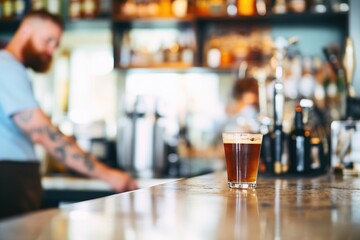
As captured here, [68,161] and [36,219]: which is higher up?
[36,219]

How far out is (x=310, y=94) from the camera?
3820mm

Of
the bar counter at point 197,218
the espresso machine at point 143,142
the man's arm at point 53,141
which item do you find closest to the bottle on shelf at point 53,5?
the espresso machine at point 143,142

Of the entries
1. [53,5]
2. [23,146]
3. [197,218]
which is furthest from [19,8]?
[197,218]

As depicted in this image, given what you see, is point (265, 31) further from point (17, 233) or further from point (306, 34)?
point (17, 233)

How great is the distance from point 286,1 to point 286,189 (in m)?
2.84

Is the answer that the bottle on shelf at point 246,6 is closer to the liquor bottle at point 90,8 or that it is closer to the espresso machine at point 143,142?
the espresso machine at point 143,142

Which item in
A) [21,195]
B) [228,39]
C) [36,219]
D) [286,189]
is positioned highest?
[228,39]

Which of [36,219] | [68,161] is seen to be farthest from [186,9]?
[36,219]

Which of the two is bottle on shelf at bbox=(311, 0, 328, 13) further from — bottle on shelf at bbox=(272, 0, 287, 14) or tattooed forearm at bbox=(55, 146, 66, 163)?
tattooed forearm at bbox=(55, 146, 66, 163)

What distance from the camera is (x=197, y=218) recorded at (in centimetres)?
73

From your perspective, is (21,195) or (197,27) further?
(197,27)

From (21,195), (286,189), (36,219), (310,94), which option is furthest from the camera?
(310,94)

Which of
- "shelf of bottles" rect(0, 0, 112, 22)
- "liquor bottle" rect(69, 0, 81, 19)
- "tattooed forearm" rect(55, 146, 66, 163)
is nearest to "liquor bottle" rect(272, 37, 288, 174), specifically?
"tattooed forearm" rect(55, 146, 66, 163)

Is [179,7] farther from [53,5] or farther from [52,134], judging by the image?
[52,134]
